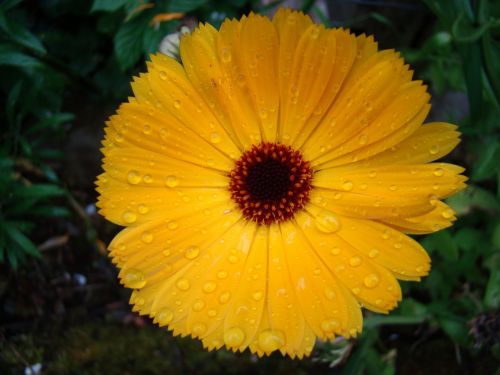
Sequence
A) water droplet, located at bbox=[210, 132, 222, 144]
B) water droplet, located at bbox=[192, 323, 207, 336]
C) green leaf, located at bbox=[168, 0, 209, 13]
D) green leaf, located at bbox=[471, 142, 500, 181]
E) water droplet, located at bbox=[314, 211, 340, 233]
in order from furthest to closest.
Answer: green leaf, located at bbox=[168, 0, 209, 13] < green leaf, located at bbox=[471, 142, 500, 181] < water droplet, located at bbox=[210, 132, 222, 144] < water droplet, located at bbox=[314, 211, 340, 233] < water droplet, located at bbox=[192, 323, 207, 336]

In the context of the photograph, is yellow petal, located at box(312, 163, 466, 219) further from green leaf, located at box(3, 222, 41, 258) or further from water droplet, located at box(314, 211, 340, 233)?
green leaf, located at box(3, 222, 41, 258)

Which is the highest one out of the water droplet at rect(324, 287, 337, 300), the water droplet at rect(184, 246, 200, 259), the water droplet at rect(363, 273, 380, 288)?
the water droplet at rect(363, 273, 380, 288)

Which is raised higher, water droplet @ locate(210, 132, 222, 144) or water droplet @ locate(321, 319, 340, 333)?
water droplet @ locate(210, 132, 222, 144)

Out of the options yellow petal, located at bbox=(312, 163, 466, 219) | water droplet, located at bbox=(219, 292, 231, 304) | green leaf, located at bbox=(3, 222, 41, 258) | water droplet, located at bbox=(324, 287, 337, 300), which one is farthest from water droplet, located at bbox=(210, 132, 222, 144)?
green leaf, located at bbox=(3, 222, 41, 258)

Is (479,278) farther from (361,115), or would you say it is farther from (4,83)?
(4,83)

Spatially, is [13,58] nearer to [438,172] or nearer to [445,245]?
[438,172]

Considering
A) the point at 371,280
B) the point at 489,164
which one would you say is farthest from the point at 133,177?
the point at 489,164
